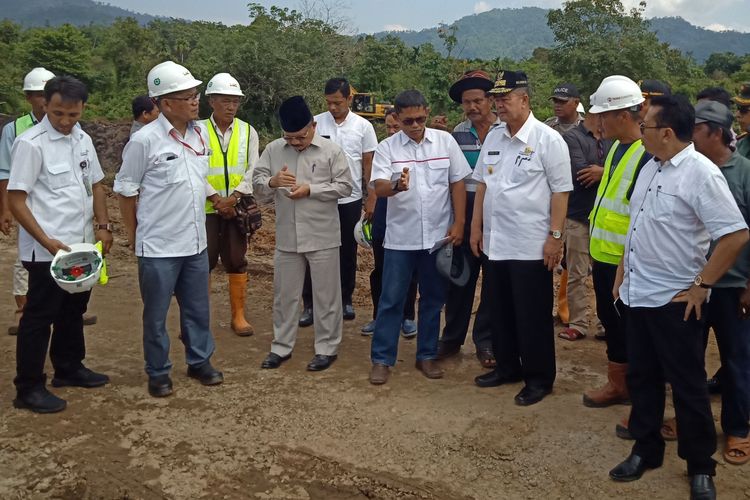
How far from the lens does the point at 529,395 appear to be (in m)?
4.52

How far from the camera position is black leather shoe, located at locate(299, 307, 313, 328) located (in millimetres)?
6282

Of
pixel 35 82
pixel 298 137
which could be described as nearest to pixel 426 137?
pixel 298 137

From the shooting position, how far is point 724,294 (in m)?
3.67

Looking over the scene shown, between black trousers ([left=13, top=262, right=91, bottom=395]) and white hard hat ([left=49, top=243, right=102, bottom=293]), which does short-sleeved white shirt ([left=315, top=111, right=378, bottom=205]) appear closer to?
white hard hat ([left=49, top=243, right=102, bottom=293])

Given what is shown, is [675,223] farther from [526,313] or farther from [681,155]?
[526,313]

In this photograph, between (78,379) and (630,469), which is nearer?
(630,469)

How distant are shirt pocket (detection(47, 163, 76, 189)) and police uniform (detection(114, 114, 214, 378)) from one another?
27 centimetres

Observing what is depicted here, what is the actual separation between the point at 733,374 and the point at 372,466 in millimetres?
1972

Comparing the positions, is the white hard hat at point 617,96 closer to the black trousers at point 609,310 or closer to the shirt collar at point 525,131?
the shirt collar at point 525,131

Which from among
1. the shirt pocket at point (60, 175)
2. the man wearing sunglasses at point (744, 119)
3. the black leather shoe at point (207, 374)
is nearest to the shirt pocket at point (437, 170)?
the man wearing sunglasses at point (744, 119)

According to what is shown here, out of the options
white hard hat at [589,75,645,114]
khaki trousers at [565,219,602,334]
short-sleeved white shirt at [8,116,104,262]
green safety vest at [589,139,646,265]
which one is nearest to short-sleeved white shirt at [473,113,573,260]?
green safety vest at [589,139,646,265]

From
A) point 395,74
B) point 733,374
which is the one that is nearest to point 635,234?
point 733,374

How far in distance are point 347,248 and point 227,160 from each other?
1353 millimetres

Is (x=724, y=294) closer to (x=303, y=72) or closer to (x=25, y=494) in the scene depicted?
(x=25, y=494)
